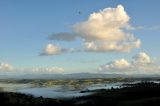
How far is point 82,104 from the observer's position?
140 m

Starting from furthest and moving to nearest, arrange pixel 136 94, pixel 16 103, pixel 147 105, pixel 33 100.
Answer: pixel 136 94
pixel 33 100
pixel 16 103
pixel 147 105

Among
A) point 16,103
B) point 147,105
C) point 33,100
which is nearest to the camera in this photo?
point 147,105

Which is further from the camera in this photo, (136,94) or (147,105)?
(136,94)

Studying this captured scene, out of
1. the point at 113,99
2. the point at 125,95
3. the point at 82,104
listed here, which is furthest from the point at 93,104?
the point at 125,95

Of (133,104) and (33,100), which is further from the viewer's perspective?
(33,100)

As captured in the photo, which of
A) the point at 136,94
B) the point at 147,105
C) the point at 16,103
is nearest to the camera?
the point at 147,105

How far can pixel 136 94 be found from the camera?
161 m

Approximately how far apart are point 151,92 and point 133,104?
1417 inches

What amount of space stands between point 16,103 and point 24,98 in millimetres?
12790

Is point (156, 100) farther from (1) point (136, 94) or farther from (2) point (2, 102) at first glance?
(2) point (2, 102)

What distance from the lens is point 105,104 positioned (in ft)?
450

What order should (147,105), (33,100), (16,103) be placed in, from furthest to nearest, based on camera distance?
(33,100), (16,103), (147,105)

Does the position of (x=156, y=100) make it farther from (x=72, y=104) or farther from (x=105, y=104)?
(x=72, y=104)

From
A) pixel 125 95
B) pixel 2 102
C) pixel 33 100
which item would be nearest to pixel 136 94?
pixel 125 95
